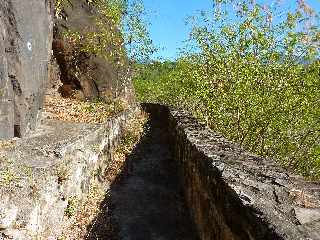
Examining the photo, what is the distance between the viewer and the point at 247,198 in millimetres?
4793

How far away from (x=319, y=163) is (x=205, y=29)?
633 cm

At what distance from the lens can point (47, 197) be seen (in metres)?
7.75

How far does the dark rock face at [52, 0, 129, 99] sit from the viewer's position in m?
22.6

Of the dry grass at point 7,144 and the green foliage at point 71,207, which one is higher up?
the dry grass at point 7,144

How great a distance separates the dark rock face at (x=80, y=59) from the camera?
22578mm

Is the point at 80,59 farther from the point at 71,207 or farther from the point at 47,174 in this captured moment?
the point at 47,174

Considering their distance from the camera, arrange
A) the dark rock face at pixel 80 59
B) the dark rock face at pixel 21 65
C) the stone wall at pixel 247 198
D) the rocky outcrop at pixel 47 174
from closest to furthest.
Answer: the stone wall at pixel 247 198 → the rocky outcrop at pixel 47 174 → the dark rock face at pixel 21 65 → the dark rock face at pixel 80 59

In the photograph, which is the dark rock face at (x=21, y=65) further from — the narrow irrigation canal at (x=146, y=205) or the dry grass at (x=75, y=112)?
the narrow irrigation canal at (x=146, y=205)

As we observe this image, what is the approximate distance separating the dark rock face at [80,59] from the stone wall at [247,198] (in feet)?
49.2

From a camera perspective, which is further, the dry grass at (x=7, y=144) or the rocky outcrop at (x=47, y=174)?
the dry grass at (x=7, y=144)

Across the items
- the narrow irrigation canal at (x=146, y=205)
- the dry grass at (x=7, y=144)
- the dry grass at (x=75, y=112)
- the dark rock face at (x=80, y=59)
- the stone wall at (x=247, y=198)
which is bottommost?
the narrow irrigation canal at (x=146, y=205)

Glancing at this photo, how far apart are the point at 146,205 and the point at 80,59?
1374 cm

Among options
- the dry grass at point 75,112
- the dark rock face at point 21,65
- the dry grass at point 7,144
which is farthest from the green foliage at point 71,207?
the dry grass at point 75,112

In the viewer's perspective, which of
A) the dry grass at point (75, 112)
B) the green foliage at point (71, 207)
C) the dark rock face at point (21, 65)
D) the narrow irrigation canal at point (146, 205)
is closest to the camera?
the narrow irrigation canal at point (146, 205)
